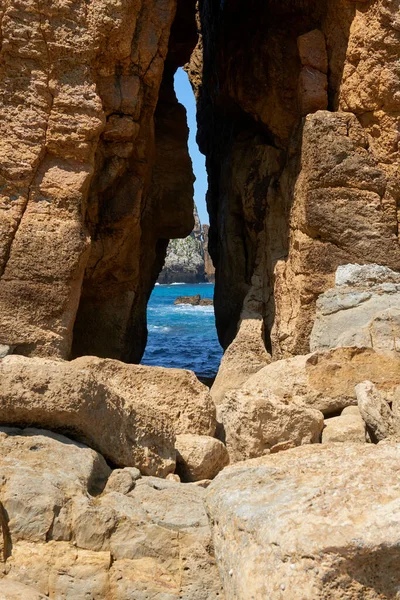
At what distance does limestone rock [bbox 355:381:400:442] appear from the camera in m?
4.73

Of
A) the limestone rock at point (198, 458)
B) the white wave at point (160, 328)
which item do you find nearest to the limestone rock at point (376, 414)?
the limestone rock at point (198, 458)

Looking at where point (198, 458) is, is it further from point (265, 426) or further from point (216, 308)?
point (216, 308)

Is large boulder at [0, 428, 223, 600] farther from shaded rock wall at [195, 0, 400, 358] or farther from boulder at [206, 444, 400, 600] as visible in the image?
shaded rock wall at [195, 0, 400, 358]

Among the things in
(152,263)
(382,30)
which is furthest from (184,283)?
(382,30)

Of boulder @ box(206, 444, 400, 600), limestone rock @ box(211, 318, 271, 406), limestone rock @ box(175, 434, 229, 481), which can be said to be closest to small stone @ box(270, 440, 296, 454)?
limestone rock @ box(175, 434, 229, 481)

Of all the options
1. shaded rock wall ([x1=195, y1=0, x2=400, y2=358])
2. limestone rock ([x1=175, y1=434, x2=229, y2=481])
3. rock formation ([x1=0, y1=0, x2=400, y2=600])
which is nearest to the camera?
rock formation ([x1=0, y1=0, x2=400, y2=600])

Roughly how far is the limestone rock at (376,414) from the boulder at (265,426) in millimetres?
354

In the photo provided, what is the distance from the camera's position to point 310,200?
25.4 ft

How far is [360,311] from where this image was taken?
6.99 meters

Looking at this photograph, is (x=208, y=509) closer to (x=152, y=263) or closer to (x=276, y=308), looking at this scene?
(x=276, y=308)

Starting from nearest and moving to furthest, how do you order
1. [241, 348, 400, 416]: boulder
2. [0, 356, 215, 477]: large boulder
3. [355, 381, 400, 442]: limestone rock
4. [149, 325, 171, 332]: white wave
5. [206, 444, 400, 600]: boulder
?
Result: [206, 444, 400, 600]: boulder
[0, 356, 215, 477]: large boulder
[355, 381, 400, 442]: limestone rock
[241, 348, 400, 416]: boulder
[149, 325, 171, 332]: white wave

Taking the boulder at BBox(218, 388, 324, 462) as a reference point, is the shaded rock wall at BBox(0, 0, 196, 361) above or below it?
above

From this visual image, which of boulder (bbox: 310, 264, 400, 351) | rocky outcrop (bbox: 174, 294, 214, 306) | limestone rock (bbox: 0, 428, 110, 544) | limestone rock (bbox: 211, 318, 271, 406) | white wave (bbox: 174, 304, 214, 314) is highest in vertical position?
boulder (bbox: 310, 264, 400, 351)

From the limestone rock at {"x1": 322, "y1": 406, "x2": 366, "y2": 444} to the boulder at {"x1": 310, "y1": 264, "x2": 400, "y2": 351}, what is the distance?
1315 mm
